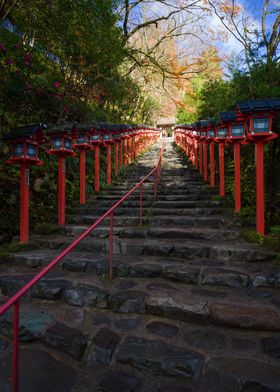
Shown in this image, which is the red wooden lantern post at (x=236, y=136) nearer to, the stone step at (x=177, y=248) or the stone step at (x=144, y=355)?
the stone step at (x=177, y=248)

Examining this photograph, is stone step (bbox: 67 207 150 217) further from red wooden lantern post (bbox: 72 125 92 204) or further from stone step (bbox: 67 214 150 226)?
red wooden lantern post (bbox: 72 125 92 204)

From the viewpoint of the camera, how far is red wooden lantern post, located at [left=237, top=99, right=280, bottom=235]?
394 centimetres

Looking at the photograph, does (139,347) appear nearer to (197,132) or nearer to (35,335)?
(35,335)

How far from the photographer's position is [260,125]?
401cm

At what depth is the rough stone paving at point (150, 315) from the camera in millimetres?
1958

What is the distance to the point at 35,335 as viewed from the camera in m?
Answer: 2.43

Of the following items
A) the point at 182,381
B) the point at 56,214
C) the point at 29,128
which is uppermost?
the point at 29,128

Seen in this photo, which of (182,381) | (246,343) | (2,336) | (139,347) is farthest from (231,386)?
(2,336)

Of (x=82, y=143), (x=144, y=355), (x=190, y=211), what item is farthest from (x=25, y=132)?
(x=144, y=355)

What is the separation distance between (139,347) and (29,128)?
3.51 metres

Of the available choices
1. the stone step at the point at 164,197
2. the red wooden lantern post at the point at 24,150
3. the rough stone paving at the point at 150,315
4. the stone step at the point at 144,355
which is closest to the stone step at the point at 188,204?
the stone step at the point at 164,197

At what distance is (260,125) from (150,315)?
123 inches

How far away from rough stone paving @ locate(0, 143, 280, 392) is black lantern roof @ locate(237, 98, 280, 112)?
1.91 meters

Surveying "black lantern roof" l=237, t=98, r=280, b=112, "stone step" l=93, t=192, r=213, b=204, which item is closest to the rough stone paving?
"stone step" l=93, t=192, r=213, b=204
